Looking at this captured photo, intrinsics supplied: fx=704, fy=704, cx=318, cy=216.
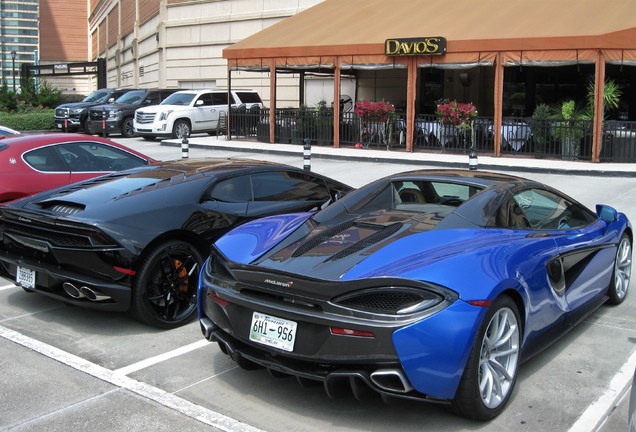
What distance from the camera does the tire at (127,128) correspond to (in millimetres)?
27312

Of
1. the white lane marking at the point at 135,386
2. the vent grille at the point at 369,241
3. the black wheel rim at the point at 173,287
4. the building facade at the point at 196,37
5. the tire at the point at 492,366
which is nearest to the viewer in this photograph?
the tire at the point at 492,366

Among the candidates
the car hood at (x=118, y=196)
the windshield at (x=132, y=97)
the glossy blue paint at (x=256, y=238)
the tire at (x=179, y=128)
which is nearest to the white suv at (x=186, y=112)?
the tire at (x=179, y=128)

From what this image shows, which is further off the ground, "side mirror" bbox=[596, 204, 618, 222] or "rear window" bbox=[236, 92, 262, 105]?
"rear window" bbox=[236, 92, 262, 105]

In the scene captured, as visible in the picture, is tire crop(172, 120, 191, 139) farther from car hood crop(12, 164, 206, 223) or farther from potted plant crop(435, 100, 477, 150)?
car hood crop(12, 164, 206, 223)

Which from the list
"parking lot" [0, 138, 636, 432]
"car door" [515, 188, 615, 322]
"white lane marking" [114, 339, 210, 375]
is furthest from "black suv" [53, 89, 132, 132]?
"car door" [515, 188, 615, 322]

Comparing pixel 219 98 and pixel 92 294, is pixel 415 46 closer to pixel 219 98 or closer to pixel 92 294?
pixel 219 98

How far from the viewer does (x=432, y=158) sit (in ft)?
63.0

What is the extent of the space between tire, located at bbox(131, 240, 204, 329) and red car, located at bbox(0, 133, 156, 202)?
10.3 ft

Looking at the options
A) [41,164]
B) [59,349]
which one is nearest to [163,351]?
[59,349]

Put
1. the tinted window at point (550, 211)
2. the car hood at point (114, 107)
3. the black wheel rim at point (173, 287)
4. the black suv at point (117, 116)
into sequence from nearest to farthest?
the tinted window at point (550, 211), the black wheel rim at point (173, 287), the black suv at point (117, 116), the car hood at point (114, 107)

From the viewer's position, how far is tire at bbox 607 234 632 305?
6.14m

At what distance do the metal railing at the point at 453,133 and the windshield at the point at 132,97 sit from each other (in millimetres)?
5350

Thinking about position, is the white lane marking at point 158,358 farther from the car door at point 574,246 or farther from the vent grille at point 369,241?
the car door at point 574,246

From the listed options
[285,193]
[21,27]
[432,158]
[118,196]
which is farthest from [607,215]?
[21,27]
